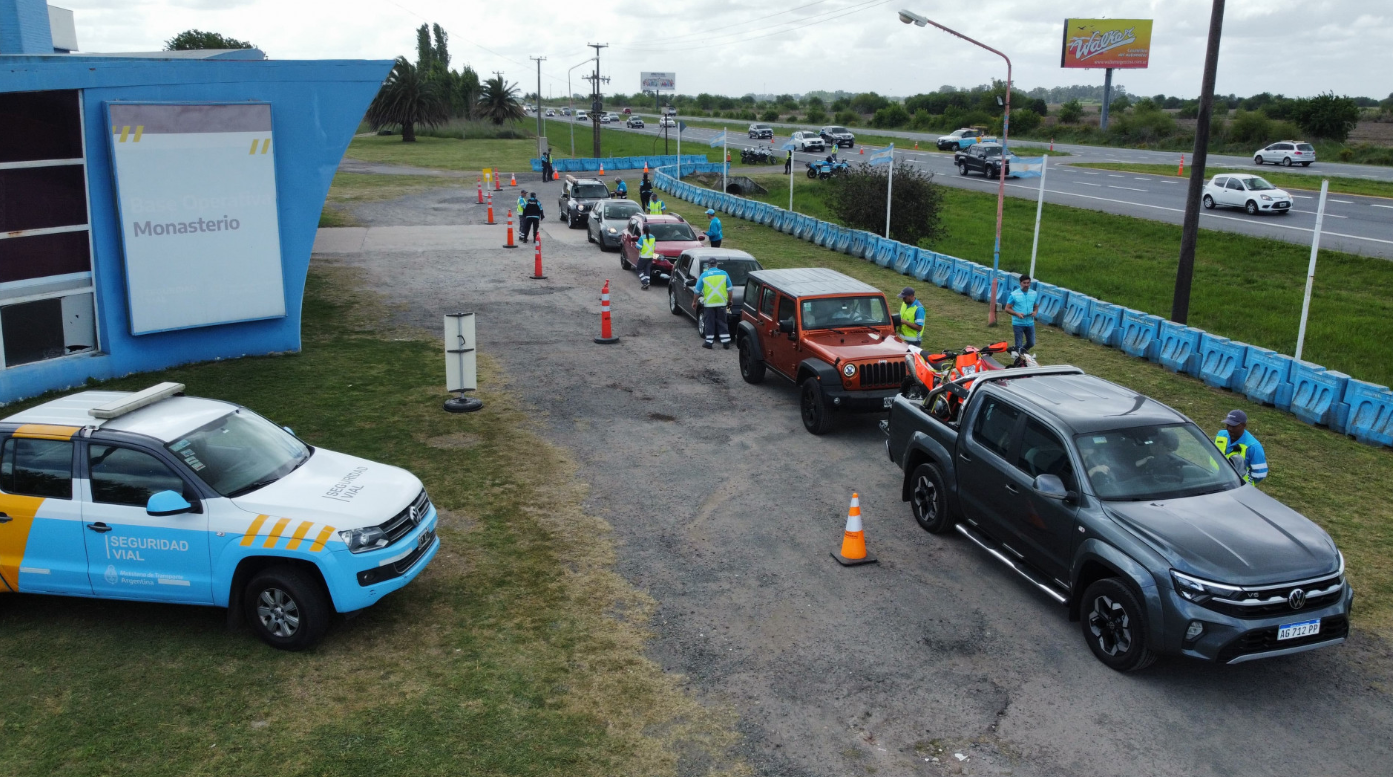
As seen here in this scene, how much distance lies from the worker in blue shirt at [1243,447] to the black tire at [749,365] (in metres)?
7.25

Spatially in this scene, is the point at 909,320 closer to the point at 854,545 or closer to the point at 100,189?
the point at 854,545

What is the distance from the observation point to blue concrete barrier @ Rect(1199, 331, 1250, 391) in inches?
580

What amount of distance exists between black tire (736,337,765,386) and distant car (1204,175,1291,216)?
25.7 m

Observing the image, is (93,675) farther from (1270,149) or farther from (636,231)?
(1270,149)

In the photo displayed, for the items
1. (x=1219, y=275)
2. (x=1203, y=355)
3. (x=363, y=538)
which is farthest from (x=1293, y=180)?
(x=363, y=538)

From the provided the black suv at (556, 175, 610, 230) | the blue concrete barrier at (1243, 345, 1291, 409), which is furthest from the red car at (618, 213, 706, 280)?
the blue concrete barrier at (1243, 345, 1291, 409)

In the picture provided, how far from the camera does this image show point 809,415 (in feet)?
43.0

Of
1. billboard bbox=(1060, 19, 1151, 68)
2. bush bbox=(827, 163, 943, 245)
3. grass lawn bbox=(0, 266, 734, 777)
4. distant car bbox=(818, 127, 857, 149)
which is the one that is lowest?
grass lawn bbox=(0, 266, 734, 777)

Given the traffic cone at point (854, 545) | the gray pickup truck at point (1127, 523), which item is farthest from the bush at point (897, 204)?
the traffic cone at point (854, 545)

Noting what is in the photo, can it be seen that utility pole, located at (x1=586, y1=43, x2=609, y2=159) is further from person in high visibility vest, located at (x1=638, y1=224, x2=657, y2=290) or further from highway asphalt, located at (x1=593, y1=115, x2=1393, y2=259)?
person in high visibility vest, located at (x1=638, y1=224, x2=657, y2=290)

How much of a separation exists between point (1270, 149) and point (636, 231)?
40.4 meters

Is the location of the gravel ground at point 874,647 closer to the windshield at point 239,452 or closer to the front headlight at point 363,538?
the front headlight at point 363,538

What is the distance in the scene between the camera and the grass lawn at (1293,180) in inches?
1500

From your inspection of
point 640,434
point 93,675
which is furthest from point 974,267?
point 93,675
